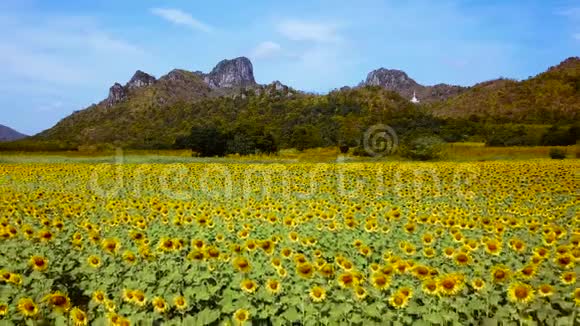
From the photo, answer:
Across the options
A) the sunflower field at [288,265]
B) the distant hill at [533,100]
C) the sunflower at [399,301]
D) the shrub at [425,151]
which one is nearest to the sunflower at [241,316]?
the sunflower field at [288,265]

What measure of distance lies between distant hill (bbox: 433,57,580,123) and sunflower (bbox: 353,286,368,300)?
317 ft

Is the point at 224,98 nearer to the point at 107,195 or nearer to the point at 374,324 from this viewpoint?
the point at 107,195

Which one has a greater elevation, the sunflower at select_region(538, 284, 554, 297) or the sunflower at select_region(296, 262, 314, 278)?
the sunflower at select_region(296, 262, 314, 278)

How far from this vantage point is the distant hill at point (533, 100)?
95.8 m

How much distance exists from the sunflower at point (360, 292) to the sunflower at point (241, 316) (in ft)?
3.18

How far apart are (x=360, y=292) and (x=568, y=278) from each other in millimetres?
1971

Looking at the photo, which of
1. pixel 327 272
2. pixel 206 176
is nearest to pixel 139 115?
pixel 206 176

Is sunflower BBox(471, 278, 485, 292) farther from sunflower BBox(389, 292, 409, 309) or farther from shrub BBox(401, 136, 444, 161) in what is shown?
shrub BBox(401, 136, 444, 161)

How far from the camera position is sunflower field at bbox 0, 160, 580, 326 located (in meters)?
4.29

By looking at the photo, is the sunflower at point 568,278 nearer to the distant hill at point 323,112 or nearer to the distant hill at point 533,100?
the distant hill at point 323,112

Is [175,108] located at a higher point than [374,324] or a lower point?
higher

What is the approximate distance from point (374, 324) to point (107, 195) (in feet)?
32.9

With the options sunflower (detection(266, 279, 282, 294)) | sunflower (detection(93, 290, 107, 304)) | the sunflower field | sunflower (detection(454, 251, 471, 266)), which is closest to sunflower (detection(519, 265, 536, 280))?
the sunflower field

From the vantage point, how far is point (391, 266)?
188 inches
